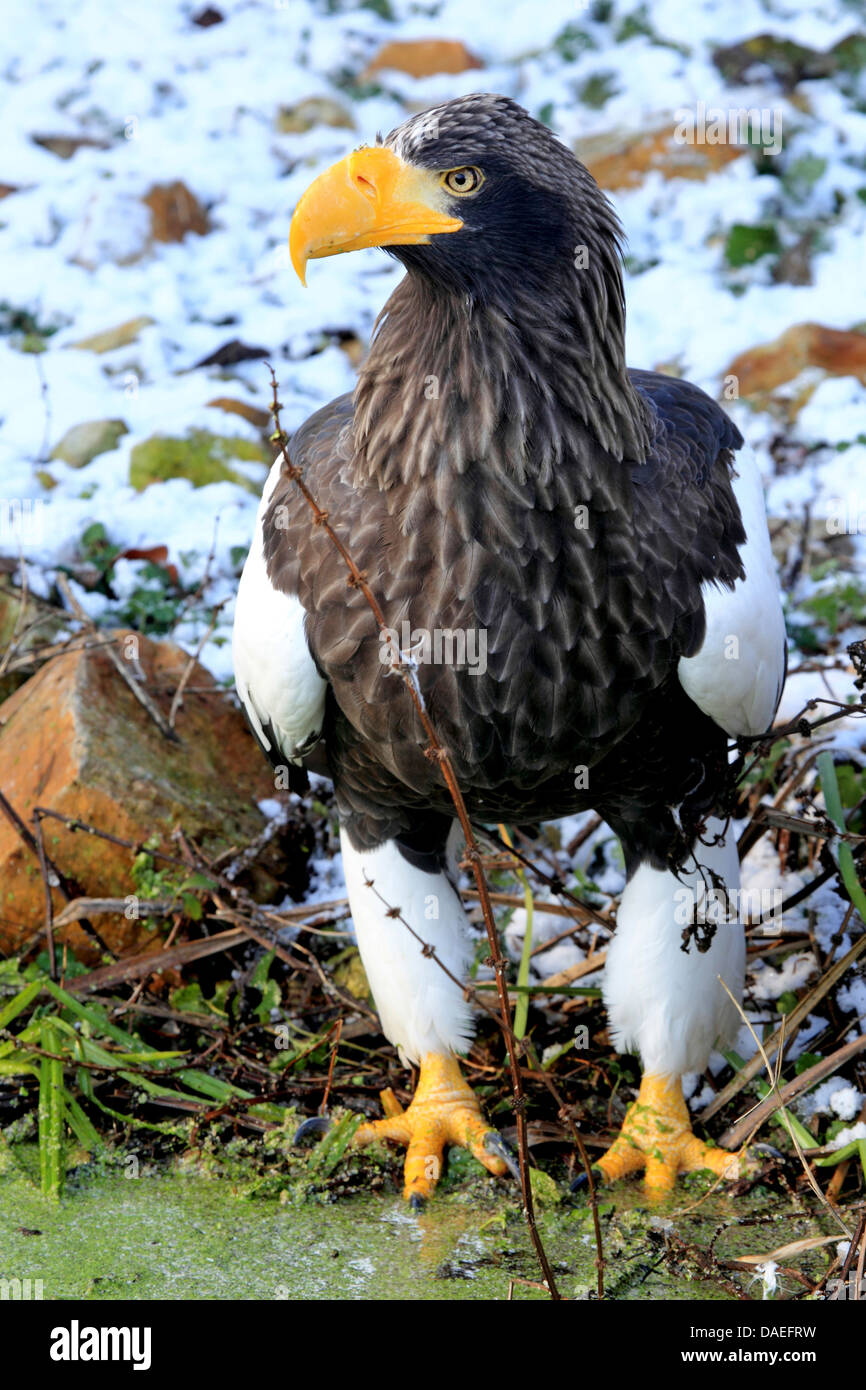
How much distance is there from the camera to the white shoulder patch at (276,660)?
2.65 meters

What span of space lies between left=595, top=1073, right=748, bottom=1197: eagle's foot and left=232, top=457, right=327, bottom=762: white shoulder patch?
1.03 m

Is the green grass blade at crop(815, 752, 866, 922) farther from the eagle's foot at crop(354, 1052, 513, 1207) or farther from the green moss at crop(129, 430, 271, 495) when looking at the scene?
the green moss at crop(129, 430, 271, 495)

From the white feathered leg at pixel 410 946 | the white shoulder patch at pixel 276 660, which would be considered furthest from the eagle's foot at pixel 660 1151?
the white shoulder patch at pixel 276 660

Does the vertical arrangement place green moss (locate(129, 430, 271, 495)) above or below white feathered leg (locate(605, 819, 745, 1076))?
above

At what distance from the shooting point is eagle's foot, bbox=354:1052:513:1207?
2.92 metres

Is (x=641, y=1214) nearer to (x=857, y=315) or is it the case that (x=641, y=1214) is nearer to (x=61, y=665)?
(x=61, y=665)

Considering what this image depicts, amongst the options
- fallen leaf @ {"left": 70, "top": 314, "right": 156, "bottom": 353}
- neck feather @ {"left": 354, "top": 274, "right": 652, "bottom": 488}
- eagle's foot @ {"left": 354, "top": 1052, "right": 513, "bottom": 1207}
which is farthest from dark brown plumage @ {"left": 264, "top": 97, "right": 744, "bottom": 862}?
fallen leaf @ {"left": 70, "top": 314, "right": 156, "bottom": 353}

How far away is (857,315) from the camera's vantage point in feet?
19.0

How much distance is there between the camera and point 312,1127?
294 centimetres

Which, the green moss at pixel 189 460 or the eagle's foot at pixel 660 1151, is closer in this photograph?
the eagle's foot at pixel 660 1151

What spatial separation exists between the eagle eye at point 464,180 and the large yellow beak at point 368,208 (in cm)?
2

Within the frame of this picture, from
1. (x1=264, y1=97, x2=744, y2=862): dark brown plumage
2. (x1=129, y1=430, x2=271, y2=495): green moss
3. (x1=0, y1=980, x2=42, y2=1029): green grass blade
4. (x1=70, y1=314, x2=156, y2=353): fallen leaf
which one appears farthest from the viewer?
(x1=70, y1=314, x2=156, y2=353): fallen leaf

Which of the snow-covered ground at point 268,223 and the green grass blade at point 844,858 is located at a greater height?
the snow-covered ground at point 268,223

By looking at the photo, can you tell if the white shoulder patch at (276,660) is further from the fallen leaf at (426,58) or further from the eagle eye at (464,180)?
the fallen leaf at (426,58)
